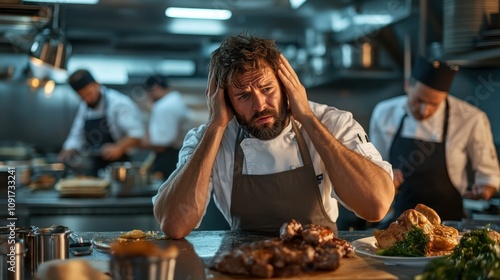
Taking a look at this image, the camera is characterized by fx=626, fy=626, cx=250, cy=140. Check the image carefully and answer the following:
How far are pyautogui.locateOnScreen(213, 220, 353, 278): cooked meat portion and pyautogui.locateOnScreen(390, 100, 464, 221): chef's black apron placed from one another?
2.27 meters

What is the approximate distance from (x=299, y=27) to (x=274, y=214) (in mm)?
4376

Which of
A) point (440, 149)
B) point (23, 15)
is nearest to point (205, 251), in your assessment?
point (23, 15)

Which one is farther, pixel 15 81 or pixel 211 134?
pixel 15 81

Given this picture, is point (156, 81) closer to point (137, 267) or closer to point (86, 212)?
point (86, 212)

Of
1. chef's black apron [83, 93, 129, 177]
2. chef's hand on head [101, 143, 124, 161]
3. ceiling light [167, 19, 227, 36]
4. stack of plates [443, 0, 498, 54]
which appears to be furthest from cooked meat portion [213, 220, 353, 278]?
ceiling light [167, 19, 227, 36]

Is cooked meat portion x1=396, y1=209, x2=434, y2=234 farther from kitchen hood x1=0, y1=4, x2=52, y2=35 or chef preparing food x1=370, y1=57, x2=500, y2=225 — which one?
kitchen hood x1=0, y1=4, x2=52, y2=35

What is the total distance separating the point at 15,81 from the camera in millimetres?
7863

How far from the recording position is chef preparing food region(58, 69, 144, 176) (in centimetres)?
582

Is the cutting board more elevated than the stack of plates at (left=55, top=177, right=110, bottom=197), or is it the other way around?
the cutting board

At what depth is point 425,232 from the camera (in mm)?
1981

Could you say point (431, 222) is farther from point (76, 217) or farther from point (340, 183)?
point (76, 217)

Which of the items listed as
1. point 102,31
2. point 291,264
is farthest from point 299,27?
point 291,264

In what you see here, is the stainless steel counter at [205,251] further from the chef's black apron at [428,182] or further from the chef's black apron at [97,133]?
the chef's black apron at [97,133]

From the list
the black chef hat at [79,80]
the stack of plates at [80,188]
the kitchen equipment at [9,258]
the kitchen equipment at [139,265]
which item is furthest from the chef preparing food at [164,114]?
the kitchen equipment at [139,265]
